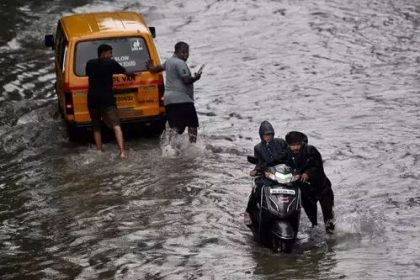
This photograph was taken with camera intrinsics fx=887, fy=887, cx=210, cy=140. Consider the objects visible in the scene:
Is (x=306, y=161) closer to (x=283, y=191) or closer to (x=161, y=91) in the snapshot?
(x=283, y=191)

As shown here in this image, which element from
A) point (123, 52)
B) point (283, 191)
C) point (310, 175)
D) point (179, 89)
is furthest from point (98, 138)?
point (283, 191)

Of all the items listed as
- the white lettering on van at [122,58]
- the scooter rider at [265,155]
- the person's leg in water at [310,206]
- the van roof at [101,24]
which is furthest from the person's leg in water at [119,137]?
the person's leg in water at [310,206]

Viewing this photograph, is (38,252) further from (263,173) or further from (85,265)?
(263,173)

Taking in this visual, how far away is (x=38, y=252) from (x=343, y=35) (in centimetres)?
1480

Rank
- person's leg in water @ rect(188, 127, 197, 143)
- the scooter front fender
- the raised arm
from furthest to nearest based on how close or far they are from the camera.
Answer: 1. person's leg in water @ rect(188, 127, 197, 143)
2. the raised arm
3. the scooter front fender

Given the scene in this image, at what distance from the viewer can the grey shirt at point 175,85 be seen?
44.9 feet

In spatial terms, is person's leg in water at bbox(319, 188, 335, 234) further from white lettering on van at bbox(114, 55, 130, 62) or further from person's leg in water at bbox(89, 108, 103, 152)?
white lettering on van at bbox(114, 55, 130, 62)

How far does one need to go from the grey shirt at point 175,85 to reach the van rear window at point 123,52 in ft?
3.15

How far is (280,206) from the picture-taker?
9758mm

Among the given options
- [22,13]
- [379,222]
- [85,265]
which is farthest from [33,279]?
[22,13]

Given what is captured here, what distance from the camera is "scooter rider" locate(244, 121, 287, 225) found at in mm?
10148

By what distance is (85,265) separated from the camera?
32.7 ft

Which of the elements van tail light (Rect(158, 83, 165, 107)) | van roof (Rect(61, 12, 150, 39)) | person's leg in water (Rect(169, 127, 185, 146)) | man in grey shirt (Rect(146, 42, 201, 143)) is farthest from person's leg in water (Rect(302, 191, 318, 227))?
van roof (Rect(61, 12, 150, 39))

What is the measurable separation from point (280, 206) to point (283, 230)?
0.27 m
